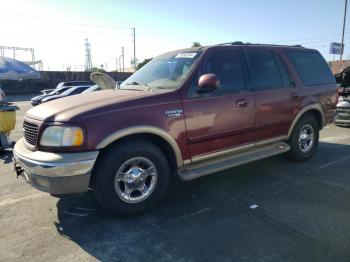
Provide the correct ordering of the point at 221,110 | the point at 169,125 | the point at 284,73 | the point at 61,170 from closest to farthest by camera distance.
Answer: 1. the point at 61,170
2. the point at 169,125
3. the point at 221,110
4. the point at 284,73

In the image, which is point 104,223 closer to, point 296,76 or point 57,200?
point 57,200

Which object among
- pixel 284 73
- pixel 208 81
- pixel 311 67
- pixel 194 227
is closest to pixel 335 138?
pixel 311 67

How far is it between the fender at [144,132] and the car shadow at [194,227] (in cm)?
66

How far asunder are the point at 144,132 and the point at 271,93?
2263mm

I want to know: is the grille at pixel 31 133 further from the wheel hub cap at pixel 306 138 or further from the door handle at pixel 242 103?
the wheel hub cap at pixel 306 138

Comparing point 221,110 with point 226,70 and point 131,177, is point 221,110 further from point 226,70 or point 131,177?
point 131,177

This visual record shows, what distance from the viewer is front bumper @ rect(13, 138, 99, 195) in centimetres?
306

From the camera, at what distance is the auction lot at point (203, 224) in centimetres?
286

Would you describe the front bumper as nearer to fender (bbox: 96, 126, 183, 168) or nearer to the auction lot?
fender (bbox: 96, 126, 183, 168)

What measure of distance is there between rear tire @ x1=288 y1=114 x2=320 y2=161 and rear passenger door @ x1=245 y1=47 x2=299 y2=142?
306 millimetres

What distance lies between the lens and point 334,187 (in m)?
4.37

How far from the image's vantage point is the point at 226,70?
170 inches

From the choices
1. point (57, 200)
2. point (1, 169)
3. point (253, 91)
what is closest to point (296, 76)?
point (253, 91)

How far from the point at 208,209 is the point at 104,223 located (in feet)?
3.99
